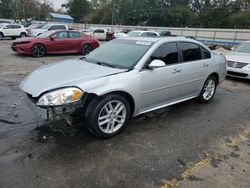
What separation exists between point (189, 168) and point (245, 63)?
6350 millimetres

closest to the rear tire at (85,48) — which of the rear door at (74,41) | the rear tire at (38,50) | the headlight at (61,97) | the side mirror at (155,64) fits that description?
the rear door at (74,41)

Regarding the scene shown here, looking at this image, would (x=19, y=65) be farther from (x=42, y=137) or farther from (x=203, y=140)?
(x=203, y=140)

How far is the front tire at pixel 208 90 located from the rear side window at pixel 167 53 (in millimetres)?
1284

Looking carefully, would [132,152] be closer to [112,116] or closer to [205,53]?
[112,116]

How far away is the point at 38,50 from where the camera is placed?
11906mm

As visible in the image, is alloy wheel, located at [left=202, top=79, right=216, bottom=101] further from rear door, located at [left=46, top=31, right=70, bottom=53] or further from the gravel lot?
rear door, located at [left=46, top=31, right=70, bottom=53]

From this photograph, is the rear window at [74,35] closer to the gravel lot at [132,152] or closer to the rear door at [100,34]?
the gravel lot at [132,152]

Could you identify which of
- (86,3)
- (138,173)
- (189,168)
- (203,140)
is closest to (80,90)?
(138,173)

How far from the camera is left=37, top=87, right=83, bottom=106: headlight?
10.9 feet

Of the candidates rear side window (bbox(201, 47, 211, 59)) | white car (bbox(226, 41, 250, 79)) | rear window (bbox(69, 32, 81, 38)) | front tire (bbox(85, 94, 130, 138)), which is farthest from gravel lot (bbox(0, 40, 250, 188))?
rear window (bbox(69, 32, 81, 38))

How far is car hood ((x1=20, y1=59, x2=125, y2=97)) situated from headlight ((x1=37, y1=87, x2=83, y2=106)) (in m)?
0.09

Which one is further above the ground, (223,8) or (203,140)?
(223,8)

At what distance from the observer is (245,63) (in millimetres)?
8344

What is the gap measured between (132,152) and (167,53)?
6.57 feet
